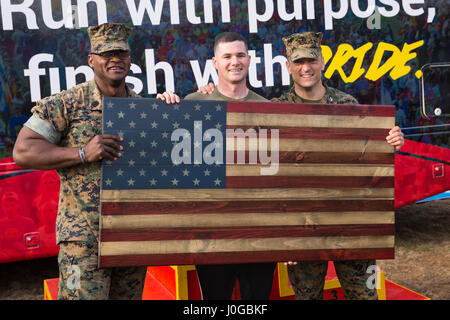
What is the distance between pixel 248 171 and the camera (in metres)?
2.61

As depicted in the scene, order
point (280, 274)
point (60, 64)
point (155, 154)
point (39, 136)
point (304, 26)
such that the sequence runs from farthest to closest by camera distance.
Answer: point (304, 26) → point (60, 64) → point (280, 274) → point (155, 154) → point (39, 136)

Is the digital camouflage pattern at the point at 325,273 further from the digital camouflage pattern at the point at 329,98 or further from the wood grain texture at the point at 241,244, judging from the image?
the wood grain texture at the point at 241,244

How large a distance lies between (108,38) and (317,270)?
1887mm

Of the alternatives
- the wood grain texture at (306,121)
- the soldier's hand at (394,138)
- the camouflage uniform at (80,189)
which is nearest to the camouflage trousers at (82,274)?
the camouflage uniform at (80,189)

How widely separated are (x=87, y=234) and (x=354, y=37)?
3.47 meters

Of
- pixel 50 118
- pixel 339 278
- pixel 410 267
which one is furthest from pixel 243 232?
pixel 410 267

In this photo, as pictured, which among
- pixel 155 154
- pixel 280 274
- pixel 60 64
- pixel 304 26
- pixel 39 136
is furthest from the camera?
pixel 304 26

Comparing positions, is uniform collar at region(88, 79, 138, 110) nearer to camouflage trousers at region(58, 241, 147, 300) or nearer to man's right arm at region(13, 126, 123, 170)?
man's right arm at region(13, 126, 123, 170)

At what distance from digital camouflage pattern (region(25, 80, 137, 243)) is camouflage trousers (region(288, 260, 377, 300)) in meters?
1.32

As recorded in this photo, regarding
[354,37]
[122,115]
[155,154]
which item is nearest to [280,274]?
[155,154]

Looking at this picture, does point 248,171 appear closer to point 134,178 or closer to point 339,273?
point 134,178

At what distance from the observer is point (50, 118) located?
234cm

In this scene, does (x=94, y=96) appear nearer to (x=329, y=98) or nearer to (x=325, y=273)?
(x=329, y=98)

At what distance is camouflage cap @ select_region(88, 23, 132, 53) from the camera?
240cm
